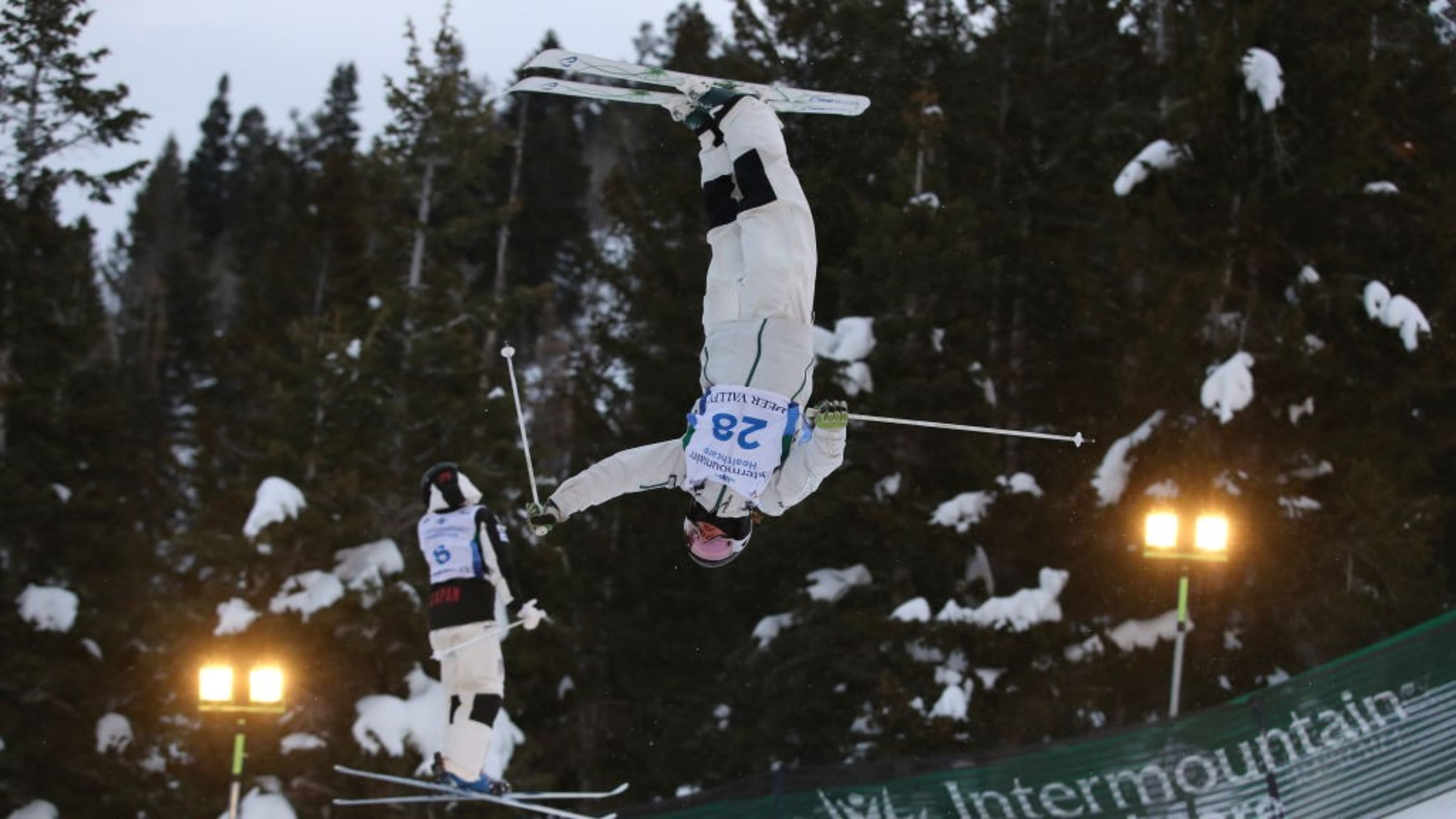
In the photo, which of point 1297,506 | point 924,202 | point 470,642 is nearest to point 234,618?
point 470,642

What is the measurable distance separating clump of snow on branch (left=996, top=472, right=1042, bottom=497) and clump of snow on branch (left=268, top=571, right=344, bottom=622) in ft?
22.6

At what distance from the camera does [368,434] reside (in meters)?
16.3

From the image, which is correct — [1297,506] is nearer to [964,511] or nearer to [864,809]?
[964,511]

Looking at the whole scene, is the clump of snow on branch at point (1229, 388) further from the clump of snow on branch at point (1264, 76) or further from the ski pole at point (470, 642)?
the ski pole at point (470, 642)

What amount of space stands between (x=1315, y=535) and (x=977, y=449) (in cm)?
369

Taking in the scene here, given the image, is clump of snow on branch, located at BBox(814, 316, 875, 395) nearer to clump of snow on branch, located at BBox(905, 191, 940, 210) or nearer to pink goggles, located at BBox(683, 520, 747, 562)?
clump of snow on branch, located at BBox(905, 191, 940, 210)

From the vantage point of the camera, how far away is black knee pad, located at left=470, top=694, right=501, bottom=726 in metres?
7.89

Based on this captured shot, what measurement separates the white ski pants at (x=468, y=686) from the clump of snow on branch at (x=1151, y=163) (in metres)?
8.03

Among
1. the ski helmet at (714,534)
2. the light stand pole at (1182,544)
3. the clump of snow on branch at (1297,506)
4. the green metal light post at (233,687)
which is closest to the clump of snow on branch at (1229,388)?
the clump of snow on branch at (1297,506)

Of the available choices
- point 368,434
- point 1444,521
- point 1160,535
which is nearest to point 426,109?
point 368,434

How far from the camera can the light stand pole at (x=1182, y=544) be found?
10.7 meters

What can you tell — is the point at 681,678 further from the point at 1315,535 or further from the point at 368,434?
the point at 1315,535

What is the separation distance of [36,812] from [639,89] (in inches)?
488

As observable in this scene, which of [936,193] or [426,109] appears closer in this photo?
[936,193]
